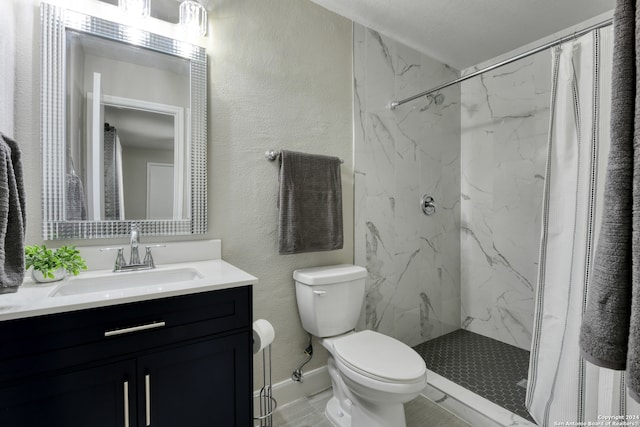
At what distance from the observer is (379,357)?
54.1 inches

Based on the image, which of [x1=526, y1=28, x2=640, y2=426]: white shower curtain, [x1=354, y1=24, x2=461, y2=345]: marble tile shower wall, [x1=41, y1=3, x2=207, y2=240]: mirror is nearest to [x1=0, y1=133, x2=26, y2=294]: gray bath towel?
[x1=41, y1=3, x2=207, y2=240]: mirror

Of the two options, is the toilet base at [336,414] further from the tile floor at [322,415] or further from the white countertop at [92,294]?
the white countertop at [92,294]

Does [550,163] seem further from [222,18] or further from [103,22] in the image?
[103,22]

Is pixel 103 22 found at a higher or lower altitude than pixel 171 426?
higher

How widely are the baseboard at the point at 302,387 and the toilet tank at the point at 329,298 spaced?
0.33 m

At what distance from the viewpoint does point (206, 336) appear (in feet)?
3.48

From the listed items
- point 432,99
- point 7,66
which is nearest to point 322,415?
point 7,66

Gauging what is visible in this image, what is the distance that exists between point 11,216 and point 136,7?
1024mm

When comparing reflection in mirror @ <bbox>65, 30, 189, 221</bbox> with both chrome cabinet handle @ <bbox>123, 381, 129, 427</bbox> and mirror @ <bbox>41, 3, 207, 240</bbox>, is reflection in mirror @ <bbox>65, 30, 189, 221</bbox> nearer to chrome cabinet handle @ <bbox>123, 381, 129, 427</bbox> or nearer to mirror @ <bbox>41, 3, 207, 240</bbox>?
mirror @ <bbox>41, 3, 207, 240</bbox>

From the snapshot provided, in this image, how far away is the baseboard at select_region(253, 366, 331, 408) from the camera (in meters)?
1.70

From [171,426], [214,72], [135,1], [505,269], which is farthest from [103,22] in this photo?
[505,269]

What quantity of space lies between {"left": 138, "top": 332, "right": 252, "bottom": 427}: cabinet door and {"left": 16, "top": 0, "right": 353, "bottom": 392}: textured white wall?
20.8 inches

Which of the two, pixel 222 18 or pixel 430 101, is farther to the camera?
pixel 430 101

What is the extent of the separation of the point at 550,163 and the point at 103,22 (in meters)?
2.05
